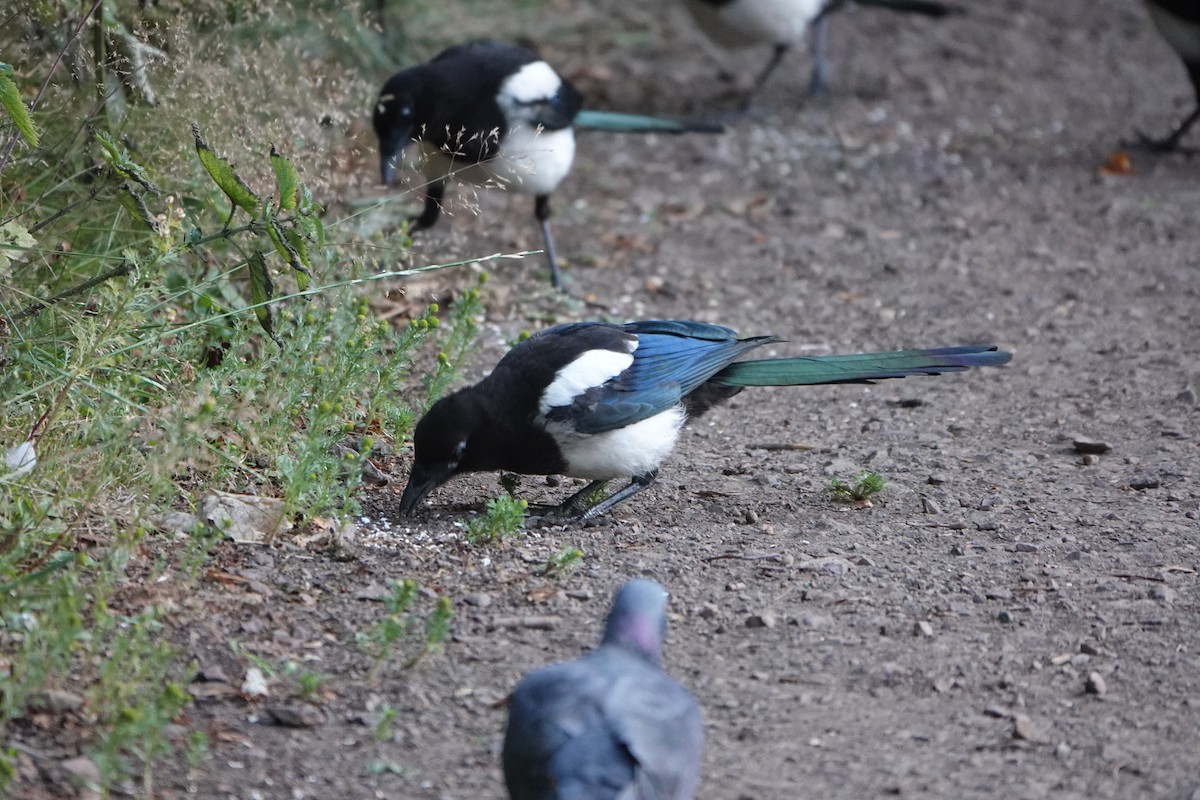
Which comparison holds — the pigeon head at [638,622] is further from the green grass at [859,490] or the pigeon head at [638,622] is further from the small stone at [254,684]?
the green grass at [859,490]

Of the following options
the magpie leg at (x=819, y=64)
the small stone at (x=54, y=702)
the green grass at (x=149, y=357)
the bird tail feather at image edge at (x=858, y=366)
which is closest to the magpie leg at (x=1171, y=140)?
the magpie leg at (x=819, y=64)

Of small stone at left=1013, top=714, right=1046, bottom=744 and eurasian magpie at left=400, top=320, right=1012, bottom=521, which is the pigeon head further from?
eurasian magpie at left=400, top=320, right=1012, bottom=521

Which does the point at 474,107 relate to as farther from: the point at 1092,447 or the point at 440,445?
the point at 1092,447

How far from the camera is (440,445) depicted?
3660 millimetres

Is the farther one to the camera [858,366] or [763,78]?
[763,78]

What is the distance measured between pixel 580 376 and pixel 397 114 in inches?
90.8

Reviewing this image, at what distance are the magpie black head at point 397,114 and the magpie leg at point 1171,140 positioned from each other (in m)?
4.37

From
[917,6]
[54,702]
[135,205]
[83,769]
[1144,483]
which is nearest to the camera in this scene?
[83,769]

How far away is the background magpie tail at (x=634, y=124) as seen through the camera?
679 centimetres

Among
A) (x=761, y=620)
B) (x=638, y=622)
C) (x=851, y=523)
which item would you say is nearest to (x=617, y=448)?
(x=851, y=523)

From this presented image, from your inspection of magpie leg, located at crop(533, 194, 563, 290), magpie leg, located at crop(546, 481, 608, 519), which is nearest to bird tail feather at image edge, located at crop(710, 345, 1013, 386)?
magpie leg, located at crop(546, 481, 608, 519)

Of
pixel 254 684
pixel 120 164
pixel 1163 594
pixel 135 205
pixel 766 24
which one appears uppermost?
pixel 120 164

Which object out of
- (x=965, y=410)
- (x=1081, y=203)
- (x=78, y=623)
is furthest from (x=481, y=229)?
(x=78, y=623)

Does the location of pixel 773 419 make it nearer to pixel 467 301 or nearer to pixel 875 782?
pixel 467 301
